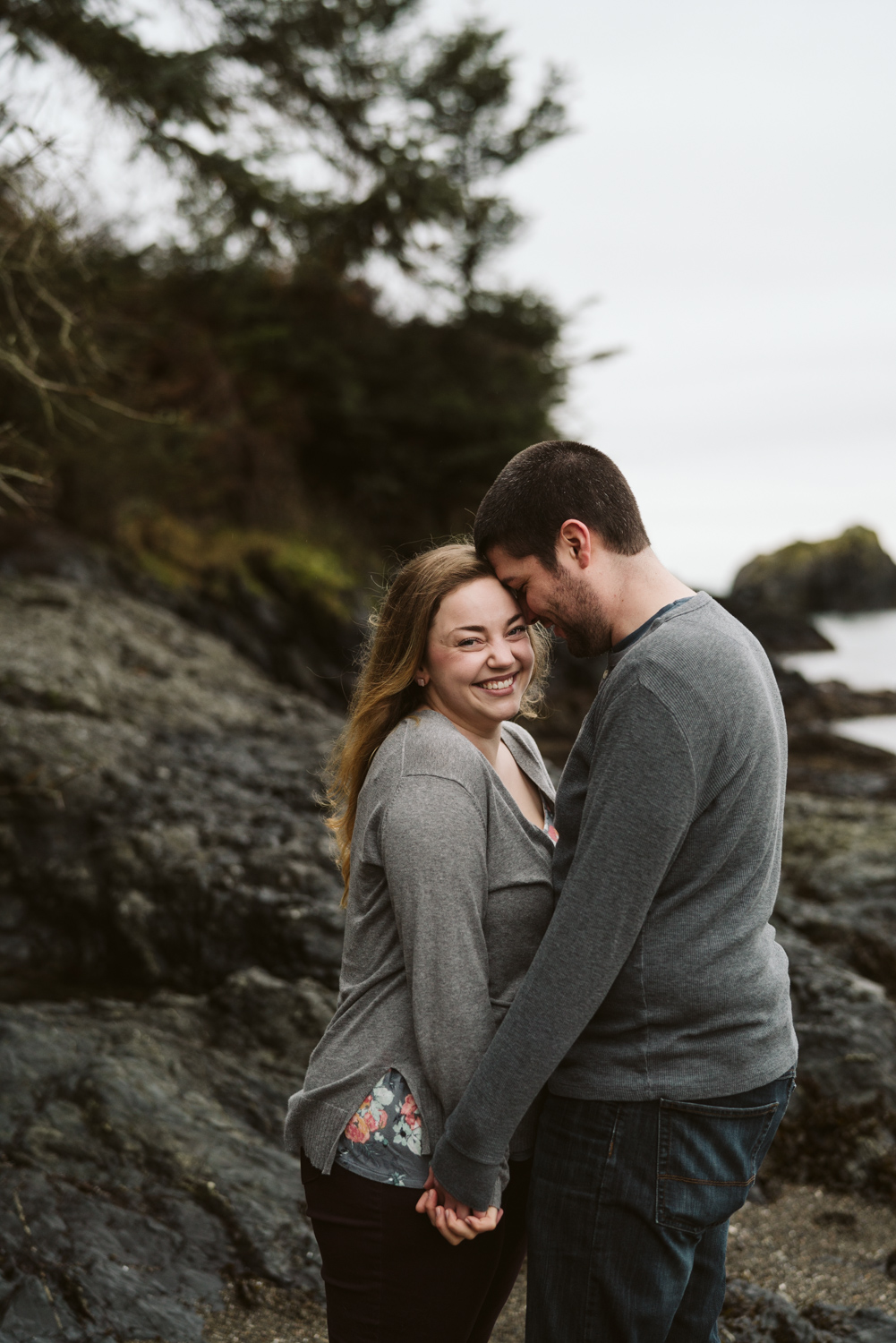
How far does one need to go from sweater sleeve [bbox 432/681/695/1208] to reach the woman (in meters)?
0.15

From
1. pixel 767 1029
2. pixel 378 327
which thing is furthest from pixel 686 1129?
pixel 378 327

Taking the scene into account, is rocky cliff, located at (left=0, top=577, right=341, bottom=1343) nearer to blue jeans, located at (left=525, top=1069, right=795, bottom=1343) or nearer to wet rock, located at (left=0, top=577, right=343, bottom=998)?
wet rock, located at (left=0, top=577, right=343, bottom=998)

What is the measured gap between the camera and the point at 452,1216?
1.93m

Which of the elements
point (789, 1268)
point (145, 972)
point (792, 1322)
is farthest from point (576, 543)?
point (145, 972)

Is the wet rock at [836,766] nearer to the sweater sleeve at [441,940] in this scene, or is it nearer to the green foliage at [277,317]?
the green foliage at [277,317]

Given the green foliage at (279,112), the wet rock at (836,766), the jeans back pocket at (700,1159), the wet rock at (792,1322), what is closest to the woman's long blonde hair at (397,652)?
the jeans back pocket at (700,1159)

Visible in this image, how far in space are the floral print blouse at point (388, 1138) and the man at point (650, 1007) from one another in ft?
0.27

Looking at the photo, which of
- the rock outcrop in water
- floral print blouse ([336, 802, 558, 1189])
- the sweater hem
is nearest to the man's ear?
the sweater hem

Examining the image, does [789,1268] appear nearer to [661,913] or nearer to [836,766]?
[661,913]

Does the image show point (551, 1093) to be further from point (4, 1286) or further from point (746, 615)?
point (746, 615)

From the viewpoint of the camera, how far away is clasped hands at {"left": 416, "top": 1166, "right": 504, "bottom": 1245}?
6.31ft

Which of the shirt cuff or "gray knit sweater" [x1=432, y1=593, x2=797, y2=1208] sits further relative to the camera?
the shirt cuff

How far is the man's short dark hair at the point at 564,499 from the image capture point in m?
2.03

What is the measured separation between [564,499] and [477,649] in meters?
0.41
